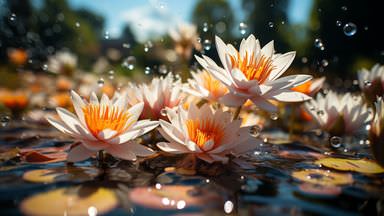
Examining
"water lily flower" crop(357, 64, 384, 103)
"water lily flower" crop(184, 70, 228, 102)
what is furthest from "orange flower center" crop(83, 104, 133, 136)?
"water lily flower" crop(357, 64, 384, 103)

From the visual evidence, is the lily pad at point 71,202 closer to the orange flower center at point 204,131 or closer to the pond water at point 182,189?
the pond water at point 182,189

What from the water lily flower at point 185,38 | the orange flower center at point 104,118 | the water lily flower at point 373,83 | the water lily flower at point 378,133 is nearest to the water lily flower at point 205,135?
the orange flower center at point 104,118

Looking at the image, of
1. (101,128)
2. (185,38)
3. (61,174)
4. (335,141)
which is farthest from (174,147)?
(185,38)

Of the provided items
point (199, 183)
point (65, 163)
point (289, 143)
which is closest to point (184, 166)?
point (199, 183)

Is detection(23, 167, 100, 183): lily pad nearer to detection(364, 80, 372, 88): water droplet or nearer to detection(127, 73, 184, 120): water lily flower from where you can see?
detection(127, 73, 184, 120): water lily flower

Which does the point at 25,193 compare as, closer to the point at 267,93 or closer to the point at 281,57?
the point at 267,93

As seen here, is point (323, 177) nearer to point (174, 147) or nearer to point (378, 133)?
point (378, 133)

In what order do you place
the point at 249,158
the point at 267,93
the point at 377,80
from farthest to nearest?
the point at 377,80, the point at 249,158, the point at 267,93
